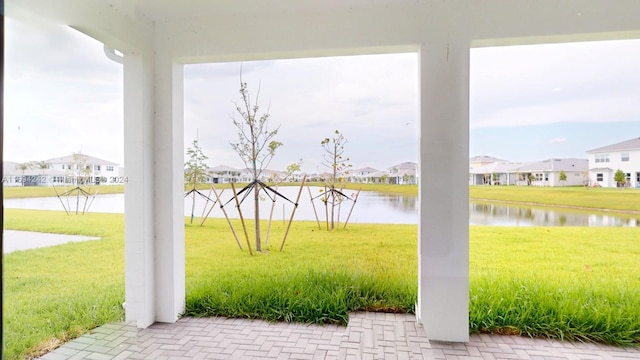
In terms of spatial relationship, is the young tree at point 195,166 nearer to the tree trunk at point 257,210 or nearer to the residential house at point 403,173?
the tree trunk at point 257,210

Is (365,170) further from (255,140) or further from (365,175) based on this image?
(255,140)

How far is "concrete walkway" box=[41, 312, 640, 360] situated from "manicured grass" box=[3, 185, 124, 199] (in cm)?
98

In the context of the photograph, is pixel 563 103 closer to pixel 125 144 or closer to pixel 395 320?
pixel 395 320

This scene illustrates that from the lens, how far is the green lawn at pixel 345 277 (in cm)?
228

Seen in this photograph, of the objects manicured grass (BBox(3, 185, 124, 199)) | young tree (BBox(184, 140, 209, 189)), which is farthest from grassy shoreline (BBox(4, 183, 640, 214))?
young tree (BBox(184, 140, 209, 189))

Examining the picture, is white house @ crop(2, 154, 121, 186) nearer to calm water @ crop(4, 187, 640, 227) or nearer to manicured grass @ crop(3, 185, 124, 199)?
manicured grass @ crop(3, 185, 124, 199)

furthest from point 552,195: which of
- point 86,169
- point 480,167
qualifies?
point 86,169

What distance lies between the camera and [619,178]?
2682mm

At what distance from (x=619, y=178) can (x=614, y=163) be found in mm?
124

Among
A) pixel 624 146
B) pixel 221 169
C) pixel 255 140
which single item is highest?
pixel 255 140

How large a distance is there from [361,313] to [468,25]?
7.56 ft

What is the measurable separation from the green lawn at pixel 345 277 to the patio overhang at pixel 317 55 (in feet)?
0.71

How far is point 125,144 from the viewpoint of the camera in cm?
262

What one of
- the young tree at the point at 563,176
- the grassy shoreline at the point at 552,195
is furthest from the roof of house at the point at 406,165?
the young tree at the point at 563,176
